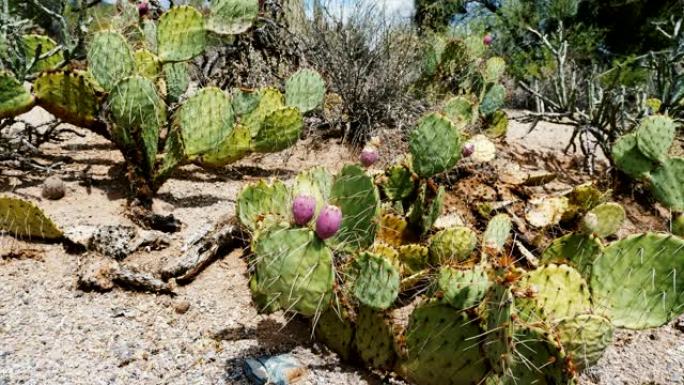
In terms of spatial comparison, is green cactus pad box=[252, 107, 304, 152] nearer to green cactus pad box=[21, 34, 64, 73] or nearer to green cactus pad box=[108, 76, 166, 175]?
green cactus pad box=[108, 76, 166, 175]

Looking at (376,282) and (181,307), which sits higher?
(376,282)

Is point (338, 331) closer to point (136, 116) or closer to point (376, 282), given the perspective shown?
point (376, 282)

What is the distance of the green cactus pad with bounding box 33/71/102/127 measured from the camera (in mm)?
2648

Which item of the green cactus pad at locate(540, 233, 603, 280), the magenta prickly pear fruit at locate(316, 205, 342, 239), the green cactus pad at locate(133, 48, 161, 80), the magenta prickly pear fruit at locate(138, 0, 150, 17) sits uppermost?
the magenta prickly pear fruit at locate(138, 0, 150, 17)

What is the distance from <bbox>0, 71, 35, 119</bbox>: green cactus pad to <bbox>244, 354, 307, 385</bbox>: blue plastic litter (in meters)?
1.72

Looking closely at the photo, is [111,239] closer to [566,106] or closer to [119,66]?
[119,66]

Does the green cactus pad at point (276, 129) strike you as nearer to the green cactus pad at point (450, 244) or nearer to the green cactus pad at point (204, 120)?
the green cactus pad at point (204, 120)

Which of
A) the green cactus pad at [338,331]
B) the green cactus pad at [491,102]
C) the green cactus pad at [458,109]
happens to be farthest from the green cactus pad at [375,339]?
the green cactus pad at [491,102]

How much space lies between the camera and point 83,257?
2.30 m

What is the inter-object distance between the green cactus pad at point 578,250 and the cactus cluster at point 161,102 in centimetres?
165

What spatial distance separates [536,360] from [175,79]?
272 cm

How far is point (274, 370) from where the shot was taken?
5.72ft

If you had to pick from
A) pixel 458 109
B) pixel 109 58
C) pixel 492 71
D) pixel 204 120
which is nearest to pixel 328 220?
pixel 204 120

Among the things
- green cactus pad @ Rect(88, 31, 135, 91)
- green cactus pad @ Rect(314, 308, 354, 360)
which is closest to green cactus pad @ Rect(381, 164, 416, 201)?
green cactus pad @ Rect(314, 308, 354, 360)
